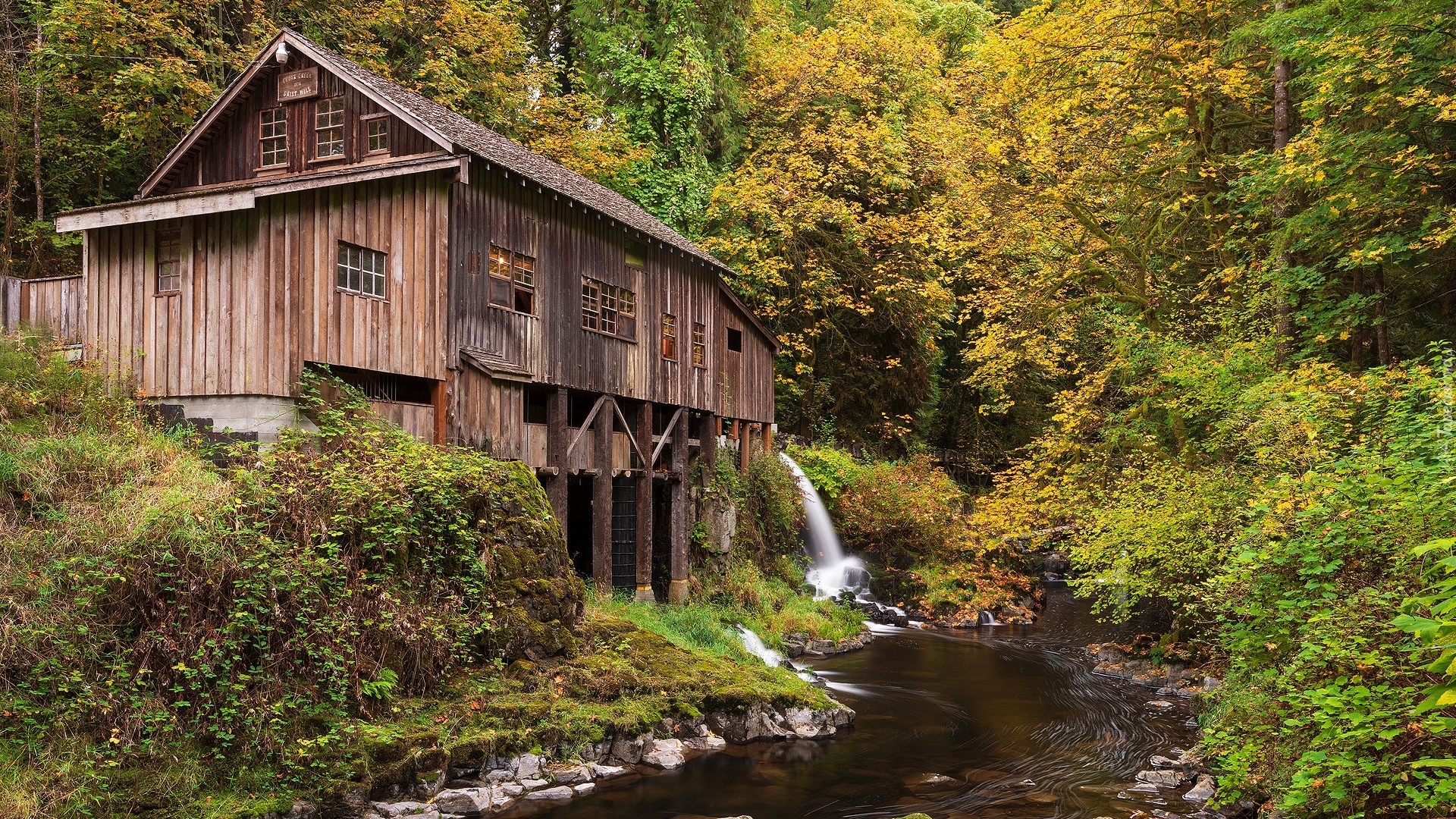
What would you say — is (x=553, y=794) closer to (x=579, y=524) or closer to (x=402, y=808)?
(x=402, y=808)

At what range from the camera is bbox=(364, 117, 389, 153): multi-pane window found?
49.7ft

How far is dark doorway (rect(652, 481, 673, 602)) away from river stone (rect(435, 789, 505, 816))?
1010 cm

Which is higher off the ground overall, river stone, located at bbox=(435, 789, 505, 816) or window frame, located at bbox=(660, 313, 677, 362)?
window frame, located at bbox=(660, 313, 677, 362)

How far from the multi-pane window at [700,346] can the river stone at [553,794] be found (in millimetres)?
12241

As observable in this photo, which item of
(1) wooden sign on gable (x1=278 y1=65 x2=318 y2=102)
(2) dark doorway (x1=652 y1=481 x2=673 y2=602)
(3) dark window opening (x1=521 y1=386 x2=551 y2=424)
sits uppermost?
(1) wooden sign on gable (x1=278 y1=65 x2=318 y2=102)

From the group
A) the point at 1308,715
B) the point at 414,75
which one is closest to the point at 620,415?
the point at 414,75

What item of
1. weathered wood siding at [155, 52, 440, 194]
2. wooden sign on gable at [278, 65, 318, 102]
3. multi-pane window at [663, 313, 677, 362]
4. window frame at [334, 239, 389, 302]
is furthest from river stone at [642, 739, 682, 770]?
wooden sign on gable at [278, 65, 318, 102]

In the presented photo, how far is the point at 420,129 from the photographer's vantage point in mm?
14352

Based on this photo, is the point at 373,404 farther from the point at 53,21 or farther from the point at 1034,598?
the point at 1034,598

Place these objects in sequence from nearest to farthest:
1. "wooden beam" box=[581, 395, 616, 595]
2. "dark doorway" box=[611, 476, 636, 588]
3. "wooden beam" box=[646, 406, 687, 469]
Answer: "wooden beam" box=[581, 395, 616, 595] < "dark doorway" box=[611, 476, 636, 588] < "wooden beam" box=[646, 406, 687, 469]

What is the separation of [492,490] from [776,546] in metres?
12.8

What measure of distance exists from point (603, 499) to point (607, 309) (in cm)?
363

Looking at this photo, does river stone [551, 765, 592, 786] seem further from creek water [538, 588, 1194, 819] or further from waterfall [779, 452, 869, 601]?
waterfall [779, 452, 869, 601]

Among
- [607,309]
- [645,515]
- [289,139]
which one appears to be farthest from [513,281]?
[645,515]
